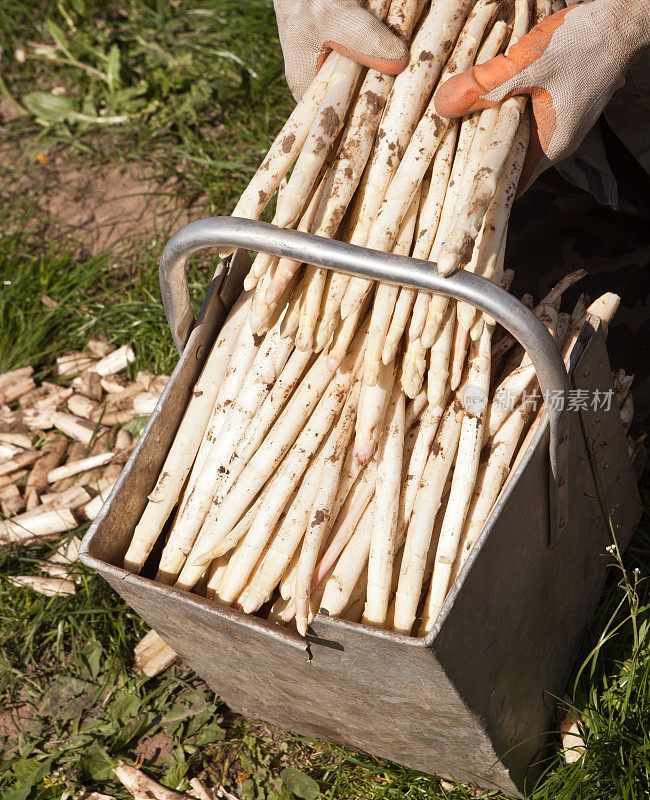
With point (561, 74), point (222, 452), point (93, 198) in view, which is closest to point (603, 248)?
point (561, 74)

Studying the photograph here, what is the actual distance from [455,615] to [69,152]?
386cm

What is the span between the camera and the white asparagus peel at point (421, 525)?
200 centimetres

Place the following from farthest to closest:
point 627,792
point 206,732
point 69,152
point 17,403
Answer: point 69,152 → point 17,403 → point 206,732 → point 627,792

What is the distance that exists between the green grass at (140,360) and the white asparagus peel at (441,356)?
2.80 ft

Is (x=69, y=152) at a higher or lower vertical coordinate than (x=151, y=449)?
higher

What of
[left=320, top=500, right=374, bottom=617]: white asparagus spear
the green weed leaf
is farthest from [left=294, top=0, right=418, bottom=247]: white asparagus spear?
the green weed leaf

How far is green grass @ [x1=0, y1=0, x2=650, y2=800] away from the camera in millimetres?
2482

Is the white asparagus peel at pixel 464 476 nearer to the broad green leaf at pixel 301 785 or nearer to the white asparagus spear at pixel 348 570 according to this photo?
the white asparagus spear at pixel 348 570

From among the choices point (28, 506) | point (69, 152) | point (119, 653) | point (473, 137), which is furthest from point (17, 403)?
point (473, 137)

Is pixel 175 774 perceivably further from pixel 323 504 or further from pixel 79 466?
pixel 79 466

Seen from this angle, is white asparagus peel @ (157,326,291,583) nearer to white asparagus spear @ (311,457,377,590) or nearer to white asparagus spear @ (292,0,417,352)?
white asparagus spear @ (292,0,417,352)

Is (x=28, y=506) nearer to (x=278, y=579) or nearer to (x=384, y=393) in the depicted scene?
(x=278, y=579)

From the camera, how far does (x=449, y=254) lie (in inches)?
66.6

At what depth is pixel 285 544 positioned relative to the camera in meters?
2.08
